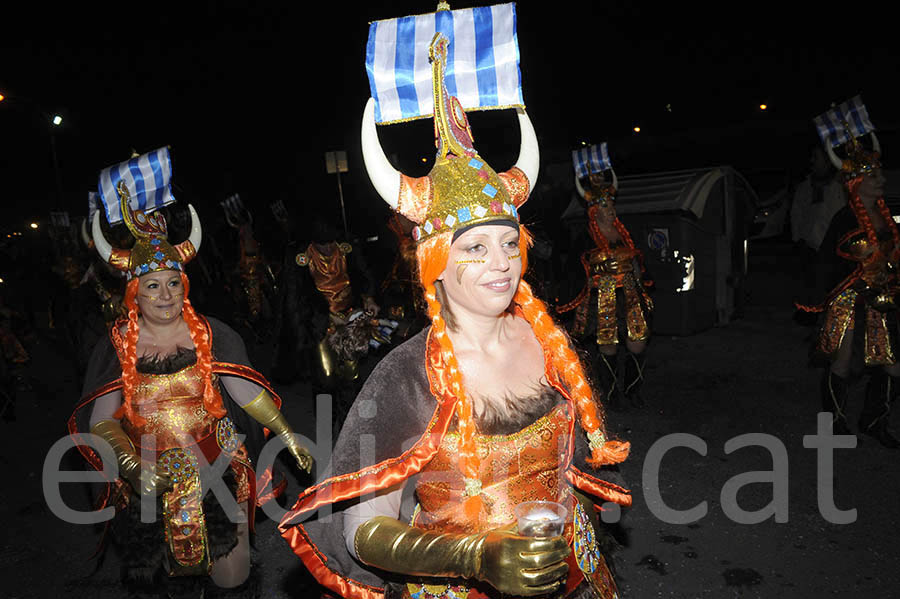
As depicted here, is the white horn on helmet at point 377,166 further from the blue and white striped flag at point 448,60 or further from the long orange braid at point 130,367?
the long orange braid at point 130,367

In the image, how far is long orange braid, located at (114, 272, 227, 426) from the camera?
3.20m

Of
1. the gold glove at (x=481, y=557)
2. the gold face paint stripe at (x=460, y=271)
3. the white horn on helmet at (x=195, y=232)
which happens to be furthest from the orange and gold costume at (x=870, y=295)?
the white horn on helmet at (x=195, y=232)

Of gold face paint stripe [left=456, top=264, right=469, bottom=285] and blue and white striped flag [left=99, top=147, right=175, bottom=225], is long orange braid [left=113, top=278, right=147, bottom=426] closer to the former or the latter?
blue and white striped flag [left=99, top=147, right=175, bottom=225]

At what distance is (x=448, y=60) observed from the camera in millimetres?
2062

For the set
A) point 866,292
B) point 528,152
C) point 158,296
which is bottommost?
point 866,292

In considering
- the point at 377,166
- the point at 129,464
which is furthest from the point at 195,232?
the point at 377,166

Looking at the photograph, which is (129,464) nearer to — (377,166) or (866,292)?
(377,166)

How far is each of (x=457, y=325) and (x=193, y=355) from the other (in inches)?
80.2

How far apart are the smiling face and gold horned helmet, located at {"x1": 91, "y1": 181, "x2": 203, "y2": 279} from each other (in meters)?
2.21

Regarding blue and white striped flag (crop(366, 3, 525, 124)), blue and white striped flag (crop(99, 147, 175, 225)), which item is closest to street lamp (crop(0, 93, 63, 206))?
blue and white striped flag (crop(99, 147, 175, 225))

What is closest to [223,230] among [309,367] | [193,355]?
[309,367]

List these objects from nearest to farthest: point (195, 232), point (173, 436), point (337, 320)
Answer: point (173, 436)
point (195, 232)
point (337, 320)

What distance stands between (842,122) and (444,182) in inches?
208

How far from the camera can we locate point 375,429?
1882 millimetres
